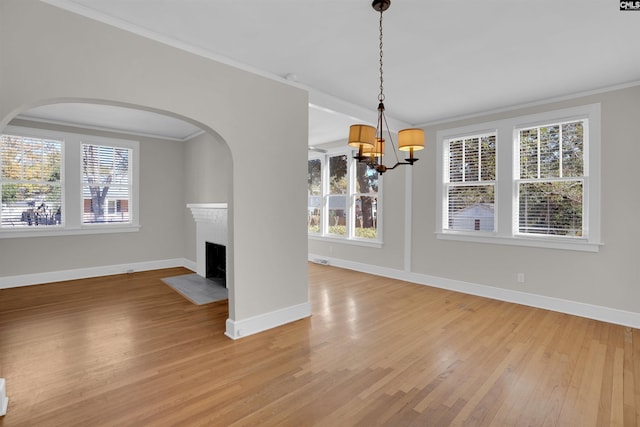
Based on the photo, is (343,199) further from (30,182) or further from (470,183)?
(30,182)

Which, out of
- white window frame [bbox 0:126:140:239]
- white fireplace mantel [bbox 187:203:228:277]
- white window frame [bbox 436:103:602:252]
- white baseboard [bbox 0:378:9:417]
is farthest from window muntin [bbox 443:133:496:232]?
white window frame [bbox 0:126:140:239]

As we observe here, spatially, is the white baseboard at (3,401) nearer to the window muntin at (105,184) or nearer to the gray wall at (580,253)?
the window muntin at (105,184)

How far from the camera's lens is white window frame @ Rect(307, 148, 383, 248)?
5.92 meters

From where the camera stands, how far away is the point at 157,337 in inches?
121

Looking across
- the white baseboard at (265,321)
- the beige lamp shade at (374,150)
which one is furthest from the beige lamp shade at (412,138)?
the white baseboard at (265,321)

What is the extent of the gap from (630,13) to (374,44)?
1.86 metres

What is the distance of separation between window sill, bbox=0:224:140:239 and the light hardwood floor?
1250 mm

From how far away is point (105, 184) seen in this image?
570cm

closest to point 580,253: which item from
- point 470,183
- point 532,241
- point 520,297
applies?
point 532,241

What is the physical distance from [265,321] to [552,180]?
3992mm

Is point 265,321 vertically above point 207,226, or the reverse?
point 207,226

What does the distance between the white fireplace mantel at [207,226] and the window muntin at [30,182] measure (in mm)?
2171

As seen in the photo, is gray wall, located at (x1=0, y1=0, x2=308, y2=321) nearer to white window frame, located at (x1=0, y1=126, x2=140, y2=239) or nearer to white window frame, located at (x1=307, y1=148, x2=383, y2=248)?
white window frame, located at (x1=307, y1=148, x2=383, y2=248)

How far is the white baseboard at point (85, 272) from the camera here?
15.6ft
